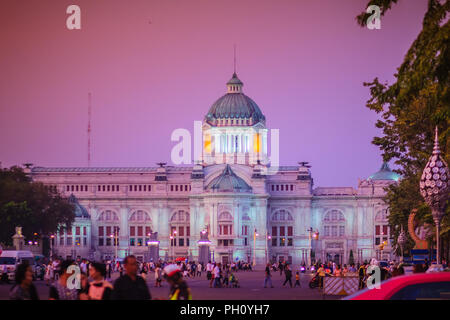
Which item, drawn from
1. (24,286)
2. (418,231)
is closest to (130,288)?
(24,286)

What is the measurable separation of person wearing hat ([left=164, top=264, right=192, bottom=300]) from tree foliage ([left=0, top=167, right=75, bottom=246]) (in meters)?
94.1

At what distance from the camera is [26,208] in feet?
379

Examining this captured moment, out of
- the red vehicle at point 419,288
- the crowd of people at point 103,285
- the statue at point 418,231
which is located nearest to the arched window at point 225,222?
the statue at point 418,231

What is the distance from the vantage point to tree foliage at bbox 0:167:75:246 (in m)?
114

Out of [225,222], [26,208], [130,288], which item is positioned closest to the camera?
[130,288]

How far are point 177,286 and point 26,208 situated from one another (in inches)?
3894

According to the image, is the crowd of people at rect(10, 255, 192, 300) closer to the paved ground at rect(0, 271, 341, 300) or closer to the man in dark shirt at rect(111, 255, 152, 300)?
the man in dark shirt at rect(111, 255, 152, 300)

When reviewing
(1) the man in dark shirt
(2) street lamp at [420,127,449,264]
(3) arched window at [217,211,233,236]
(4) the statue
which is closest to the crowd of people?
(1) the man in dark shirt

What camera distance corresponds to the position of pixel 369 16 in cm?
2466

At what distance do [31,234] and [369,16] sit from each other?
340ft

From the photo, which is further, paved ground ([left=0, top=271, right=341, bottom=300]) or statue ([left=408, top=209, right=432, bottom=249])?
statue ([left=408, top=209, right=432, bottom=249])

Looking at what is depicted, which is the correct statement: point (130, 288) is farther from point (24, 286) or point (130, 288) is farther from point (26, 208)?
point (26, 208)

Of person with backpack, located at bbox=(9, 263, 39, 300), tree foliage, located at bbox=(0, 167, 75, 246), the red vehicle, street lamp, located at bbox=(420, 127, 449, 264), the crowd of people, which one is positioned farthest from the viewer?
tree foliage, located at bbox=(0, 167, 75, 246)

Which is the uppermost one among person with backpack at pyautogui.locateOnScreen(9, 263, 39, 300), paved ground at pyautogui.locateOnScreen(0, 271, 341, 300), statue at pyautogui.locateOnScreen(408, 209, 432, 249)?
statue at pyautogui.locateOnScreen(408, 209, 432, 249)
